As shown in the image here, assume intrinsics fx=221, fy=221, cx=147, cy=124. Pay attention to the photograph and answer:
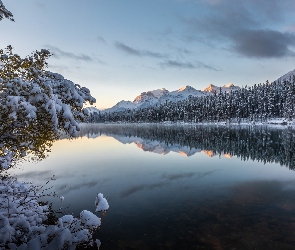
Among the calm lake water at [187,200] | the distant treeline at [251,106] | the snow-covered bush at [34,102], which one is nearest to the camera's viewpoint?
the snow-covered bush at [34,102]

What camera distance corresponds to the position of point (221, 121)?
132750mm

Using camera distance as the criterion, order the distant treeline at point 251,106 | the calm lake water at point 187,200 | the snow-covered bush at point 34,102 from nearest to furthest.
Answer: the snow-covered bush at point 34,102 < the calm lake water at point 187,200 < the distant treeline at point 251,106

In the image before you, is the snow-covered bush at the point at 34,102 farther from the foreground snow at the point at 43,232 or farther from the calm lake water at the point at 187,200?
the calm lake water at the point at 187,200

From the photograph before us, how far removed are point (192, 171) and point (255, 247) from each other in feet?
45.4

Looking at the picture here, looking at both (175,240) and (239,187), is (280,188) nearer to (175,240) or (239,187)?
(239,187)

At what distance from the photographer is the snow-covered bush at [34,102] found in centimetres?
636

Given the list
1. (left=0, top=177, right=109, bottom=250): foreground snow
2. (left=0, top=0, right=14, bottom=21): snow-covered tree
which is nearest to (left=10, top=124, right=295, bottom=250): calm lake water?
(left=0, top=177, right=109, bottom=250): foreground snow

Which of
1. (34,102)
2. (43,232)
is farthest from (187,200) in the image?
(34,102)

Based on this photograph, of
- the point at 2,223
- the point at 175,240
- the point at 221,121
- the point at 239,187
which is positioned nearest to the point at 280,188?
the point at 239,187

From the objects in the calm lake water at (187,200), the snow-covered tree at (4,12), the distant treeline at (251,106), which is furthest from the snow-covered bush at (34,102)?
the distant treeline at (251,106)

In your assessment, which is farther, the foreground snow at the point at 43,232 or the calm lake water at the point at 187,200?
the calm lake water at the point at 187,200

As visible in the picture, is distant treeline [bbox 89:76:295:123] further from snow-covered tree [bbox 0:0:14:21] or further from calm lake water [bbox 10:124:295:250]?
snow-covered tree [bbox 0:0:14:21]

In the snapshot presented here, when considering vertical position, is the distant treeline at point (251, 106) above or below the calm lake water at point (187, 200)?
above

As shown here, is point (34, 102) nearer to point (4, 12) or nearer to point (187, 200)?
point (4, 12)
